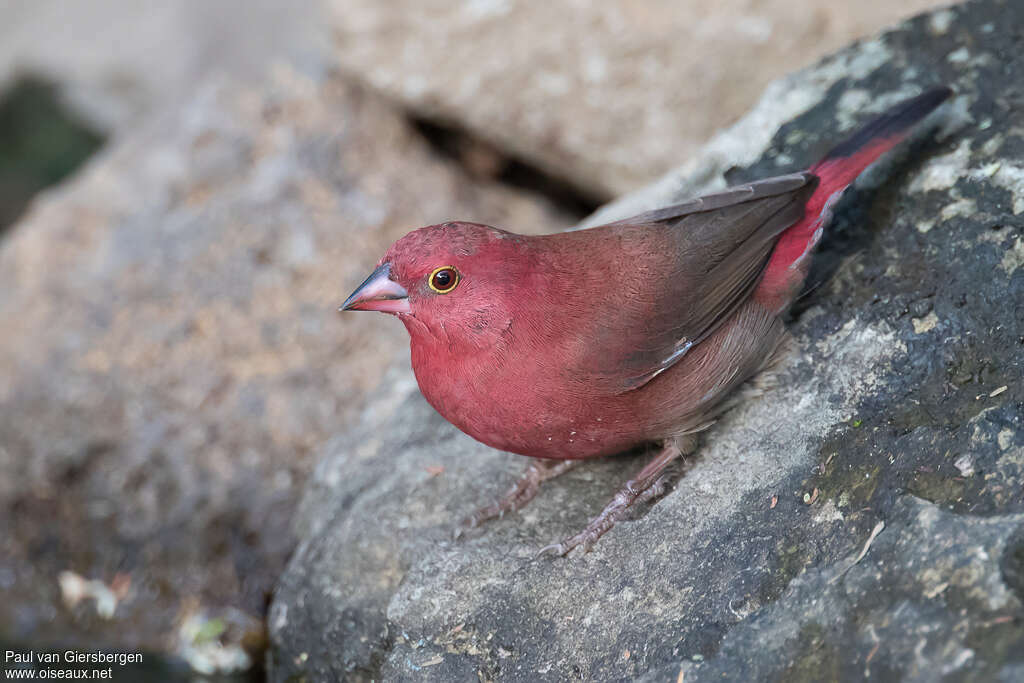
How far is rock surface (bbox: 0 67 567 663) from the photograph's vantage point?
420 cm

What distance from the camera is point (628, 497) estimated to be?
2855 mm

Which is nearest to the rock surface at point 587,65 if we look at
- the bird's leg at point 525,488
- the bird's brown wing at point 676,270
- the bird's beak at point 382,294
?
the bird's brown wing at point 676,270

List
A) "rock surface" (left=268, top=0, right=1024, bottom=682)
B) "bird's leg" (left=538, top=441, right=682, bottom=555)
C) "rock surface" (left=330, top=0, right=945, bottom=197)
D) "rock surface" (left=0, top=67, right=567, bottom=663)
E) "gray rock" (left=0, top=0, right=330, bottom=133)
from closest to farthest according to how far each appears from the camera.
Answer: "rock surface" (left=268, top=0, right=1024, bottom=682)
"bird's leg" (left=538, top=441, right=682, bottom=555)
"rock surface" (left=0, top=67, right=567, bottom=663)
"rock surface" (left=330, top=0, right=945, bottom=197)
"gray rock" (left=0, top=0, right=330, bottom=133)

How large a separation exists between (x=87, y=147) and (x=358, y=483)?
15.9 feet

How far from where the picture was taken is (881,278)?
3025mm

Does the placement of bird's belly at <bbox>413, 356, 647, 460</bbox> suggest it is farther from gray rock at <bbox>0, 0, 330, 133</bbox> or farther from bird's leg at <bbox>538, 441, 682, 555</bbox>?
gray rock at <bbox>0, 0, 330, 133</bbox>

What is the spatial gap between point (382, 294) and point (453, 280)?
0.21 metres

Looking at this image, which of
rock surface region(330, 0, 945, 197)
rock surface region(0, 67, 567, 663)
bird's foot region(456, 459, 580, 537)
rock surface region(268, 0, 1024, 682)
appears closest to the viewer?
rock surface region(268, 0, 1024, 682)

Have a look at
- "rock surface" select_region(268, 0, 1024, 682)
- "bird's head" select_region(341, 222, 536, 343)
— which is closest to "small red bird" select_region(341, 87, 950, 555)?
"bird's head" select_region(341, 222, 536, 343)

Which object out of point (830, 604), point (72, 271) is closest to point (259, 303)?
point (72, 271)

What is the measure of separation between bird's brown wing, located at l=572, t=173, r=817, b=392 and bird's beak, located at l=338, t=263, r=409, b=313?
1.69 feet

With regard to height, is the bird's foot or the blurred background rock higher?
the blurred background rock

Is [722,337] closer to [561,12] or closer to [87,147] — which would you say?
[561,12]

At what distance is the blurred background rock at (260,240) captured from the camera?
4.25m
